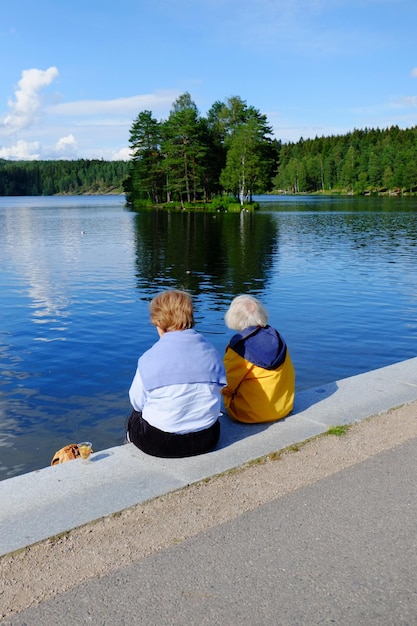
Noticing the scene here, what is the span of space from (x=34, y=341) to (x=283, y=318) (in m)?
6.40

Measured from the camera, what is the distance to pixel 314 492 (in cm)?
432

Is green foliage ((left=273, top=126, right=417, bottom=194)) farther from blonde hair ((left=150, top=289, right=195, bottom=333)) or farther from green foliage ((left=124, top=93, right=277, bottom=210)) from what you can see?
blonde hair ((left=150, top=289, right=195, bottom=333))

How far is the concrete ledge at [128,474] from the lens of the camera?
153 inches

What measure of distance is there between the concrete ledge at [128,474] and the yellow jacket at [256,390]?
0.35 ft

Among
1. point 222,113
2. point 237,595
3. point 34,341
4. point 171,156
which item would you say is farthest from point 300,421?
point 222,113

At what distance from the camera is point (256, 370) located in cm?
561

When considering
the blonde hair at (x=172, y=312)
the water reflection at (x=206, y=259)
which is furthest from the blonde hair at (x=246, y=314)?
the water reflection at (x=206, y=259)

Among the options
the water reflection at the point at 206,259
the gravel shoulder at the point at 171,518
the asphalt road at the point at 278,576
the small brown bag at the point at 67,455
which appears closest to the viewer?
the asphalt road at the point at 278,576

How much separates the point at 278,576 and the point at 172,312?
2.31 meters

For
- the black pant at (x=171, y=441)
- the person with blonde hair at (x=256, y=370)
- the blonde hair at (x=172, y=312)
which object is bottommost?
the black pant at (x=171, y=441)

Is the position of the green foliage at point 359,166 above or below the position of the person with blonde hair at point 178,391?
above

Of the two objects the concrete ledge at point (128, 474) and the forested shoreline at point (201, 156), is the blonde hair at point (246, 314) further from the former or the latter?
the forested shoreline at point (201, 156)

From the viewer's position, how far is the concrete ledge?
3889mm

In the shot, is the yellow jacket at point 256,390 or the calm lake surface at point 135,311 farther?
the calm lake surface at point 135,311
